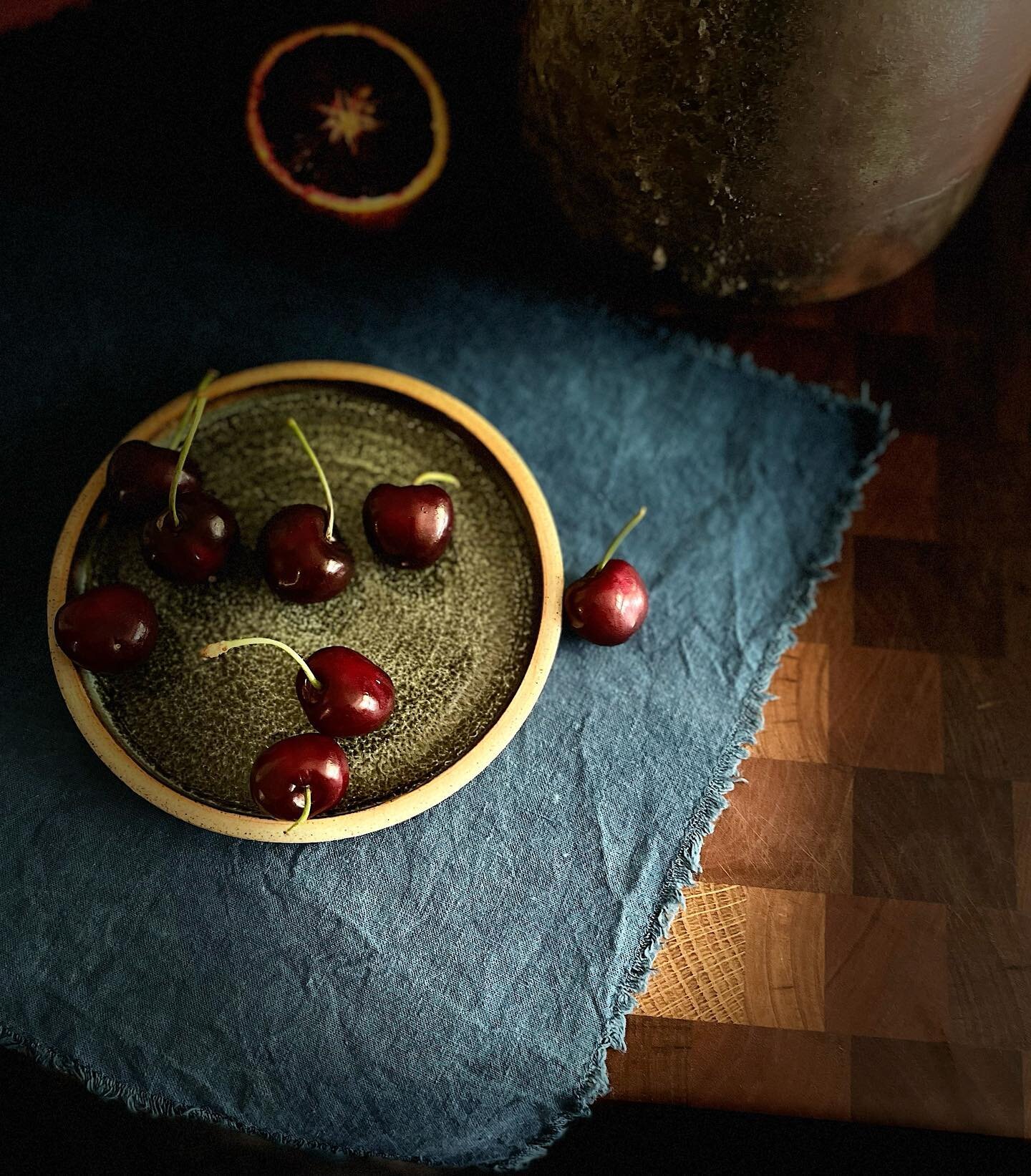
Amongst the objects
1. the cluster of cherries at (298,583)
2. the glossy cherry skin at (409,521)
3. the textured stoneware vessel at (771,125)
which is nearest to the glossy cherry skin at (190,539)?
the cluster of cherries at (298,583)

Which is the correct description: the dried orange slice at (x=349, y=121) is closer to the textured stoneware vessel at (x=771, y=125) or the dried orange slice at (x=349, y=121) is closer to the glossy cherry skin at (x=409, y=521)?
the textured stoneware vessel at (x=771, y=125)

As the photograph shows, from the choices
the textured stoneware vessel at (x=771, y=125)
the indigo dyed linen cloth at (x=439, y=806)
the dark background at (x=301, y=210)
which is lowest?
the indigo dyed linen cloth at (x=439, y=806)

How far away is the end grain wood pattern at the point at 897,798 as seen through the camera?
870 millimetres

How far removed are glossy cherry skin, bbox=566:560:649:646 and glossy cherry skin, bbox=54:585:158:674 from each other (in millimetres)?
349

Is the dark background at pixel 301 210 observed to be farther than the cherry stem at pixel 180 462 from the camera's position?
Yes

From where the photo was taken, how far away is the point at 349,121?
0.97 meters

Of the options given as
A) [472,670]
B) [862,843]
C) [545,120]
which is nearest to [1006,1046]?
[862,843]

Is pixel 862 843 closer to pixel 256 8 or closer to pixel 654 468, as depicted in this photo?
pixel 654 468

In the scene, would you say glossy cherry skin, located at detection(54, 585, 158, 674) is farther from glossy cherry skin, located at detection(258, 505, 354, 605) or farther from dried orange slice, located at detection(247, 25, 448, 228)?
dried orange slice, located at detection(247, 25, 448, 228)

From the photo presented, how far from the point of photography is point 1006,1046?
0.88 m

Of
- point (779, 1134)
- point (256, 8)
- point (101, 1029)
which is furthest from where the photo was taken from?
point (256, 8)

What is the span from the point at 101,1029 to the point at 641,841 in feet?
1.52

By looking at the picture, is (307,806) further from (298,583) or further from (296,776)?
(298,583)

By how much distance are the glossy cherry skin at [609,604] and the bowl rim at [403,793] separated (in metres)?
0.02
